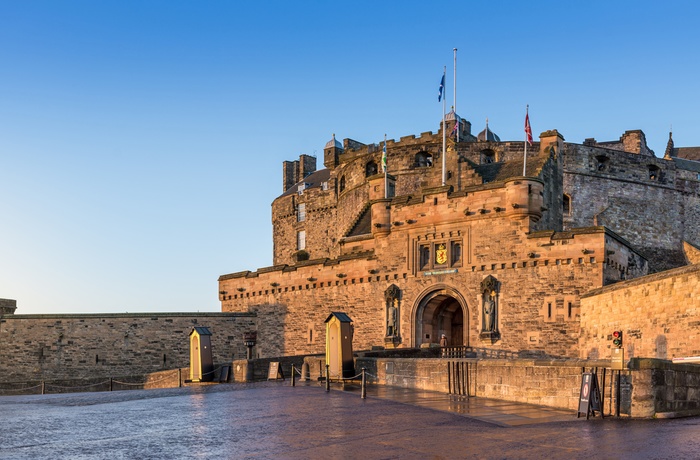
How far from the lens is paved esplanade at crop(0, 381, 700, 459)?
1101cm

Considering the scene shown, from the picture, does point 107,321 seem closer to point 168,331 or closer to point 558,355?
point 168,331

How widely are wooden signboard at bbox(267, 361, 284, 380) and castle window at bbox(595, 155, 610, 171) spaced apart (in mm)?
29591

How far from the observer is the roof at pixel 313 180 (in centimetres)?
6172

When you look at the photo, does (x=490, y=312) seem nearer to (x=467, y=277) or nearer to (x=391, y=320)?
(x=467, y=277)

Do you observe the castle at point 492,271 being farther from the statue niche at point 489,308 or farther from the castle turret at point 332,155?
the castle turret at point 332,155

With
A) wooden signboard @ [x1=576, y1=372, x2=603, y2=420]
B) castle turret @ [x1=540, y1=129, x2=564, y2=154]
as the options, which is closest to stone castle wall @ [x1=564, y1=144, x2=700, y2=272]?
castle turret @ [x1=540, y1=129, x2=564, y2=154]

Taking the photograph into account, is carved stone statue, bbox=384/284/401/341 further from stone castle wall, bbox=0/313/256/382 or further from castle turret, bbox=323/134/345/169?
castle turret, bbox=323/134/345/169

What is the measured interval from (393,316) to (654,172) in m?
25.0

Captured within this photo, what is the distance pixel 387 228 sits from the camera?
33.8 metres

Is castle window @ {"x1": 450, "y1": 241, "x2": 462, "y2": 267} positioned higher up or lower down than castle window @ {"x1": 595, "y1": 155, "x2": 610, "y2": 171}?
lower down

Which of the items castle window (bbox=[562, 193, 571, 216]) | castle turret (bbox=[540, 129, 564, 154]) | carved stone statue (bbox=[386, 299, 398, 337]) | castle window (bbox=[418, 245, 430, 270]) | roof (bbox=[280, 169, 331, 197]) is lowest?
carved stone statue (bbox=[386, 299, 398, 337])

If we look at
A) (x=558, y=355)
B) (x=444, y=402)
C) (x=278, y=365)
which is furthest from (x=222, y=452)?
(x=558, y=355)

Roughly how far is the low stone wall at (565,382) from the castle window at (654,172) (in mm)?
34039

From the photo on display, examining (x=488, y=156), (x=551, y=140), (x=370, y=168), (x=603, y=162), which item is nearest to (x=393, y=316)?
(x=551, y=140)
